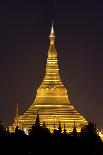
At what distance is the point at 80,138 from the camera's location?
97875 mm

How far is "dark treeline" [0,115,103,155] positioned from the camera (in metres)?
89.1

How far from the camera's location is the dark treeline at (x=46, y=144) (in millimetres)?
89062

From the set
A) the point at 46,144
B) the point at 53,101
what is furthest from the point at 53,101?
the point at 46,144

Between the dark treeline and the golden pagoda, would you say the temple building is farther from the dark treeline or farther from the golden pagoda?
the dark treeline

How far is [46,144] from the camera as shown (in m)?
91.9

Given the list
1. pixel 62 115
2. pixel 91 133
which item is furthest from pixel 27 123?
pixel 91 133

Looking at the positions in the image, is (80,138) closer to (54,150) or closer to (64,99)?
(54,150)

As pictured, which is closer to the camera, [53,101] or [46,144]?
[46,144]

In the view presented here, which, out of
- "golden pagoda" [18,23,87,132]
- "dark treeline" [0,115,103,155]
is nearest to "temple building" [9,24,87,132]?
"golden pagoda" [18,23,87,132]

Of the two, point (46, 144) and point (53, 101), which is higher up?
point (53, 101)

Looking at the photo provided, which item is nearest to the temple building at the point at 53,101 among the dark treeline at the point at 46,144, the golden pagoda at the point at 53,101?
the golden pagoda at the point at 53,101

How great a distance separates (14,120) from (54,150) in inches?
2386

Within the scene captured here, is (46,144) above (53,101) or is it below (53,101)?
below

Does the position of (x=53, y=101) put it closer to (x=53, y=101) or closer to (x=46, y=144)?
(x=53, y=101)
